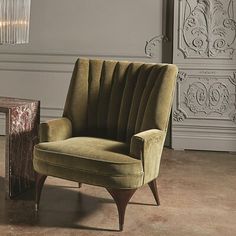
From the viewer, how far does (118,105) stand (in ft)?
8.36

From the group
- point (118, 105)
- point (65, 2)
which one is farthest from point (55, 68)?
point (118, 105)

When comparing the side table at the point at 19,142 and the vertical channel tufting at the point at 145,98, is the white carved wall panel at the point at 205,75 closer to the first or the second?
the vertical channel tufting at the point at 145,98

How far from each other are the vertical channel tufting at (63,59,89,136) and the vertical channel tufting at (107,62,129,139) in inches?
6.1

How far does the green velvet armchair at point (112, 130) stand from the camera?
210 centimetres

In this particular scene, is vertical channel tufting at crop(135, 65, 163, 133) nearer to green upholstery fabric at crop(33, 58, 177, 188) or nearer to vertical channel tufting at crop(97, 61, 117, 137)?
green upholstery fabric at crop(33, 58, 177, 188)

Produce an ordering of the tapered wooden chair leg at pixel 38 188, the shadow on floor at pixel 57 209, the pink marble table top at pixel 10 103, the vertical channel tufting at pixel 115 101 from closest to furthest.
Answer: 1. the shadow on floor at pixel 57 209
2. the tapered wooden chair leg at pixel 38 188
3. the pink marble table top at pixel 10 103
4. the vertical channel tufting at pixel 115 101

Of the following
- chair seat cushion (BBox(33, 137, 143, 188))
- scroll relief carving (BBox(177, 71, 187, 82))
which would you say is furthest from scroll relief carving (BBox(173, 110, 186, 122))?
→ chair seat cushion (BBox(33, 137, 143, 188))

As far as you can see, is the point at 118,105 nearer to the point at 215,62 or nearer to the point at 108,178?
the point at 108,178

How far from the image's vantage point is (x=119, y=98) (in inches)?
101

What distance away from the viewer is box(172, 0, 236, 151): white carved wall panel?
3.58 m

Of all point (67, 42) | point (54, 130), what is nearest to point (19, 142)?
point (54, 130)

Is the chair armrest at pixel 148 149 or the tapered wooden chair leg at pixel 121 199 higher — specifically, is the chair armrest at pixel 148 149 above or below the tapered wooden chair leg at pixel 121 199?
above

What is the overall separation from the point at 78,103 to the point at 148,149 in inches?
24.9

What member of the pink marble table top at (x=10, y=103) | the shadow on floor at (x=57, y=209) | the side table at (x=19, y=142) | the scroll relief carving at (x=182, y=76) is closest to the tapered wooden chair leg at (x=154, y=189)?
the shadow on floor at (x=57, y=209)
